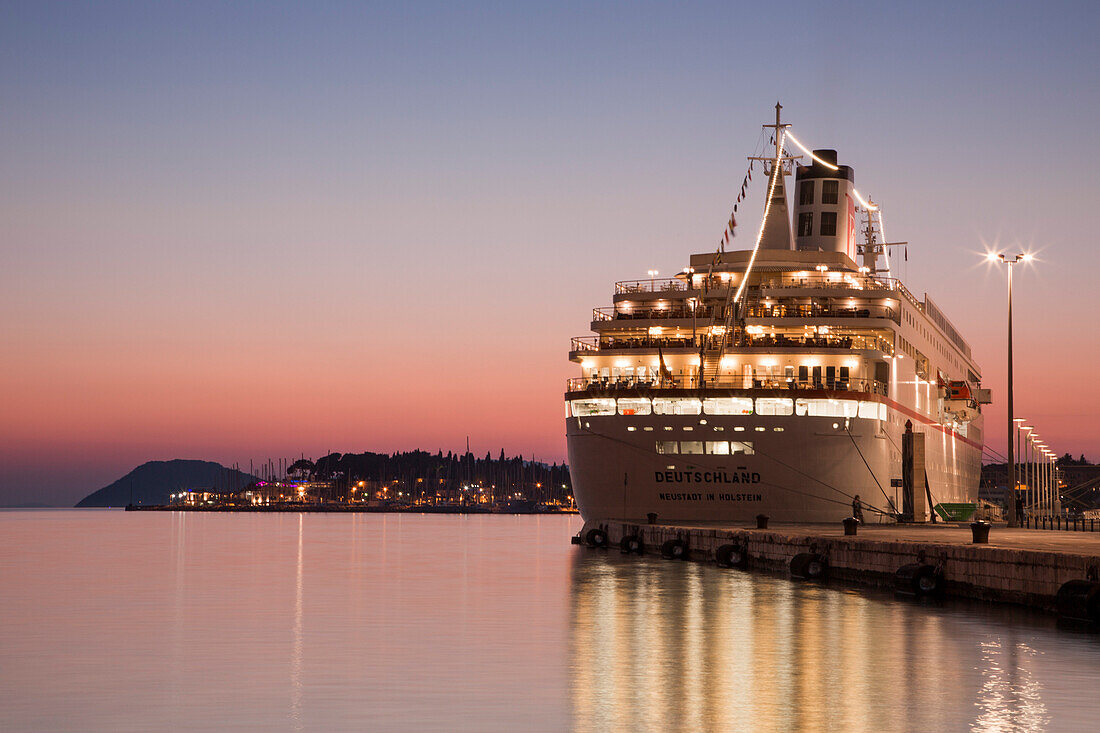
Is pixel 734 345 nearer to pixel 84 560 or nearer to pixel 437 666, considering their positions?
pixel 84 560

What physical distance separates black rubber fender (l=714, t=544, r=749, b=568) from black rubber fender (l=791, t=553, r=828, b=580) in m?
5.02

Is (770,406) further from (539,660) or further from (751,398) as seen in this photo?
(539,660)

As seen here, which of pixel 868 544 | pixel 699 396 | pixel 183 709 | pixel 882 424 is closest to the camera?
pixel 183 709

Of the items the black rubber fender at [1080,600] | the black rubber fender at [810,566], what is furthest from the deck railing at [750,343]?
the black rubber fender at [1080,600]

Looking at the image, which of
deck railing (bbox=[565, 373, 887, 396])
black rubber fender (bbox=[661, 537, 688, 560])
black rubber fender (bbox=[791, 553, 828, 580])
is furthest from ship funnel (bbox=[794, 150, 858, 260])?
black rubber fender (bbox=[791, 553, 828, 580])

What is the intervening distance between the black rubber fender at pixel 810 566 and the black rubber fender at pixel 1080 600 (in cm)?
1323

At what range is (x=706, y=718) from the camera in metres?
15.4

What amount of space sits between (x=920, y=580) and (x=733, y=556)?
13.9 metres

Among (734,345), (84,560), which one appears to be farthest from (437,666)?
(84,560)

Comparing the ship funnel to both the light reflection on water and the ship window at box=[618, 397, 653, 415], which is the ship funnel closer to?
the ship window at box=[618, 397, 653, 415]

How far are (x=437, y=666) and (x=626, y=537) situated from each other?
3650cm

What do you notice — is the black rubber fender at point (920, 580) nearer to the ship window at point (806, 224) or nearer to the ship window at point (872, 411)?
the ship window at point (872, 411)

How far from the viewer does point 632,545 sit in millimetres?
56500

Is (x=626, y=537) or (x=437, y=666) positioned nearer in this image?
(x=437, y=666)
